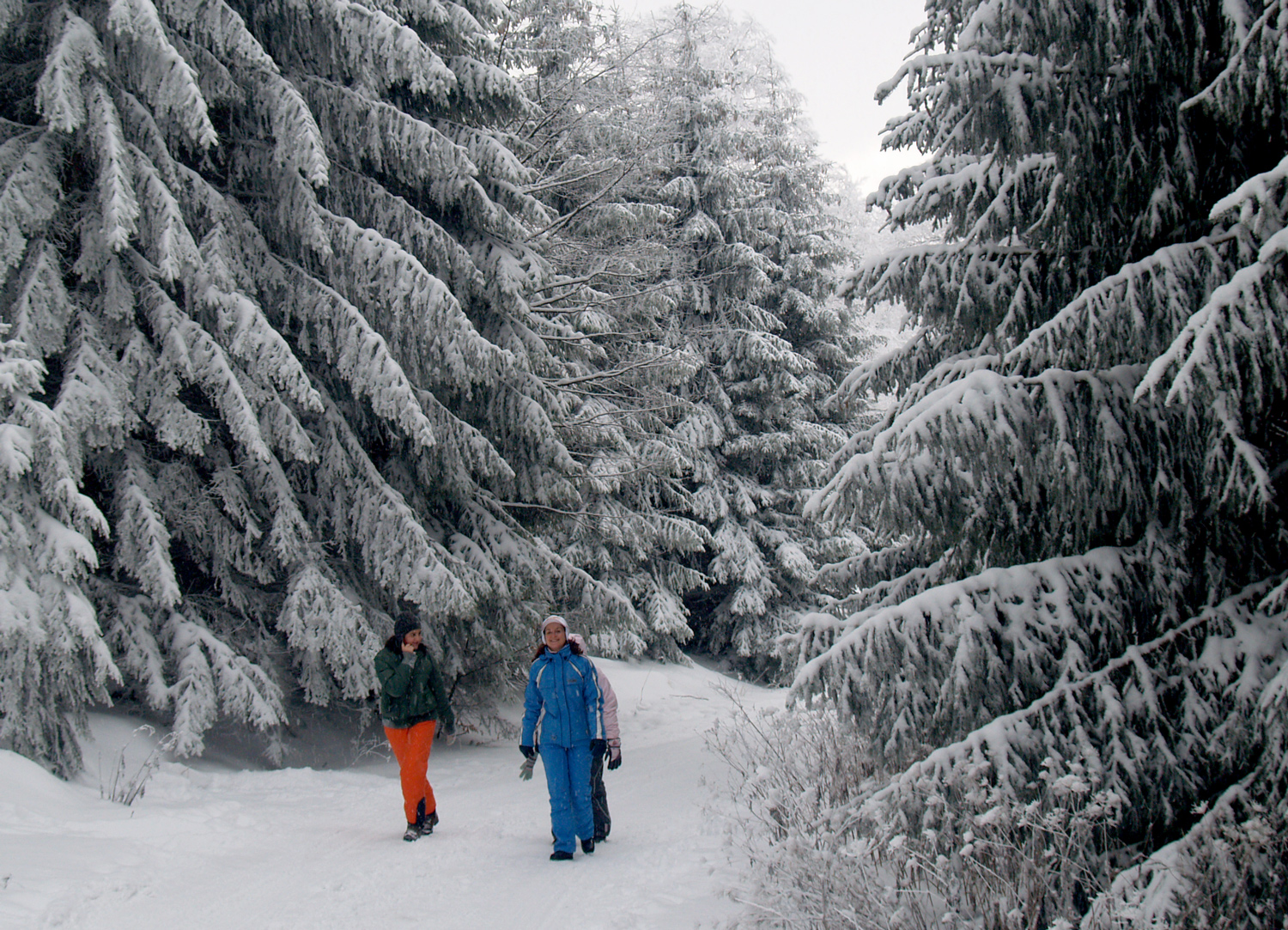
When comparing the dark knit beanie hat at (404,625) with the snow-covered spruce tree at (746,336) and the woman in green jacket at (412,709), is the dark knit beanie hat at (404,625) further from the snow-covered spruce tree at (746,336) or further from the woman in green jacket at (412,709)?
the snow-covered spruce tree at (746,336)

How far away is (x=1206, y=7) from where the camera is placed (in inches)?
151

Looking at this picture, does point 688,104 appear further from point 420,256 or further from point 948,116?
point 948,116

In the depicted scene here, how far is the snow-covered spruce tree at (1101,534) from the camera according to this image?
10.9ft

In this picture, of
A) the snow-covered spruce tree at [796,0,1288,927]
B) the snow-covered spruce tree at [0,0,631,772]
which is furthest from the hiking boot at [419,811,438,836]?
the snow-covered spruce tree at [796,0,1288,927]

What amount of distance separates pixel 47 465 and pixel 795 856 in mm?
5729

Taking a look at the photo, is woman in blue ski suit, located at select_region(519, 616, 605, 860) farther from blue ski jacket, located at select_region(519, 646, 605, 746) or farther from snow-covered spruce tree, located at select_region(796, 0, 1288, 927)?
snow-covered spruce tree, located at select_region(796, 0, 1288, 927)

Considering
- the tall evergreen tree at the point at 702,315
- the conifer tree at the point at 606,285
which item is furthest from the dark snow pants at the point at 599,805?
the tall evergreen tree at the point at 702,315

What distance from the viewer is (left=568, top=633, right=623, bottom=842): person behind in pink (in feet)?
20.2

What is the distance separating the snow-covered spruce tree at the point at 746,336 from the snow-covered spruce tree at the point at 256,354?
289 inches

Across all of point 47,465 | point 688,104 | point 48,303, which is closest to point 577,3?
point 688,104

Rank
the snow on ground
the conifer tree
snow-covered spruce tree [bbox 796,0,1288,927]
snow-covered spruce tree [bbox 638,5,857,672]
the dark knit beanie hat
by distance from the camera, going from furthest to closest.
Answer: snow-covered spruce tree [bbox 638,5,857,672] < the conifer tree < the dark knit beanie hat < the snow on ground < snow-covered spruce tree [bbox 796,0,1288,927]

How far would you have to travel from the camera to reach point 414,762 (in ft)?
20.5

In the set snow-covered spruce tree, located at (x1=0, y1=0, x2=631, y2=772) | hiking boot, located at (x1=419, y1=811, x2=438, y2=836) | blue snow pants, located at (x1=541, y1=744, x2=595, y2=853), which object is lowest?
hiking boot, located at (x1=419, y1=811, x2=438, y2=836)

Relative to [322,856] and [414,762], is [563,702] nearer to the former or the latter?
[414,762]
